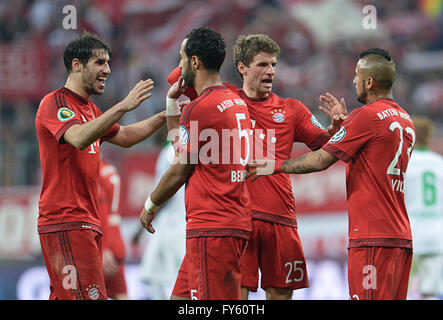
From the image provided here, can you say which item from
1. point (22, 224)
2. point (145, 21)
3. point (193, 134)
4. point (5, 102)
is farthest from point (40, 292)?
point (145, 21)

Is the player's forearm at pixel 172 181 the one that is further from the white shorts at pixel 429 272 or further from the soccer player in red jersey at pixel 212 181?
the white shorts at pixel 429 272

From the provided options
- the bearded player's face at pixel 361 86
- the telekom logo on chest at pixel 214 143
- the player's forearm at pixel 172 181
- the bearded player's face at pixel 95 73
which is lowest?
the player's forearm at pixel 172 181

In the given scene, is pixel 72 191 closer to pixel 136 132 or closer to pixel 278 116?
pixel 136 132

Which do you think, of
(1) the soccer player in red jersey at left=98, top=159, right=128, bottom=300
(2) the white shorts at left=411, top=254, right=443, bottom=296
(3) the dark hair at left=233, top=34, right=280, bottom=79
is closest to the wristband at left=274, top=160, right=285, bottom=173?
(3) the dark hair at left=233, top=34, right=280, bottom=79

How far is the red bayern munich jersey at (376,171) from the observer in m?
4.82

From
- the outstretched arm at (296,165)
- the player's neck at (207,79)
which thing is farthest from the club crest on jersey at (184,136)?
the outstretched arm at (296,165)

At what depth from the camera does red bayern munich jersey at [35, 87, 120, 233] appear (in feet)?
16.0

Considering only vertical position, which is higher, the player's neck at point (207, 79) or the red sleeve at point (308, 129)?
the player's neck at point (207, 79)

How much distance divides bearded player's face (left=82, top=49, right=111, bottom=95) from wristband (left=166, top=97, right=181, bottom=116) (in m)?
0.51

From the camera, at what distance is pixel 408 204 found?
7.82 m

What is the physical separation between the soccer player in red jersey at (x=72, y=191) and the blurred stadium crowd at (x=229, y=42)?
25.6 ft

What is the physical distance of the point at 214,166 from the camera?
453 cm

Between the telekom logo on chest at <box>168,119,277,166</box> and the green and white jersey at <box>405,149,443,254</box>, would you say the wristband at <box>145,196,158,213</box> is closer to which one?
the telekom logo on chest at <box>168,119,277,166</box>
